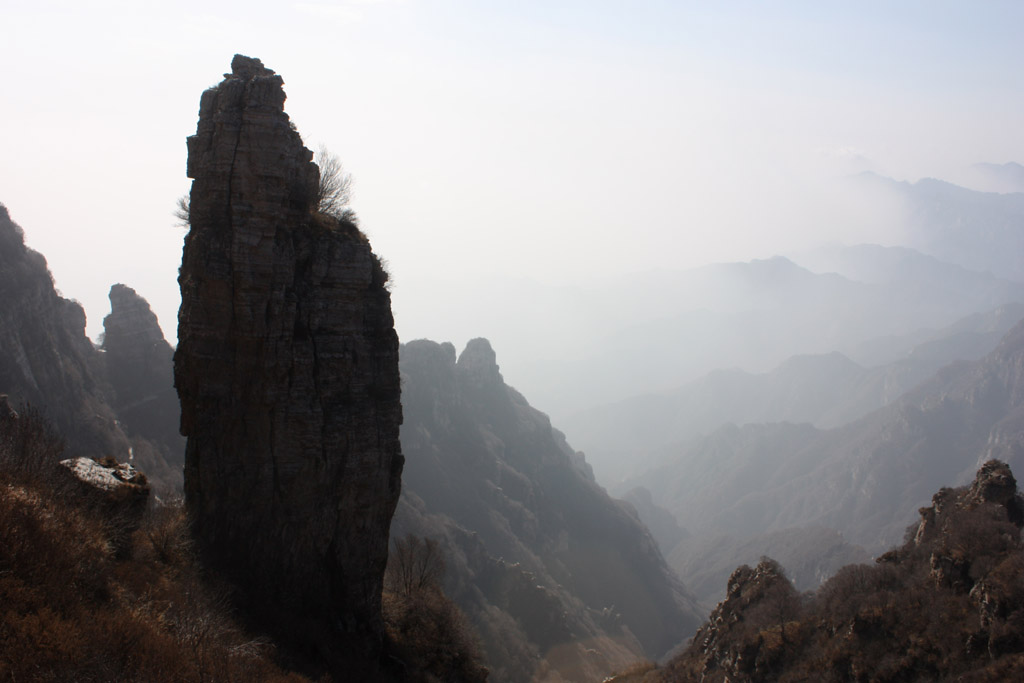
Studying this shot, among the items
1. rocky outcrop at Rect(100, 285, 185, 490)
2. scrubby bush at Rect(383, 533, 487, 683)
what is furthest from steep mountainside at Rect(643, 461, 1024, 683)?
rocky outcrop at Rect(100, 285, 185, 490)

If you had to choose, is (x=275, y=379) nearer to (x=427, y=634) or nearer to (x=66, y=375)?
(x=427, y=634)

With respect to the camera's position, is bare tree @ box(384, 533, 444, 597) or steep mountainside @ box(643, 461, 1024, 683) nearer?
steep mountainside @ box(643, 461, 1024, 683)

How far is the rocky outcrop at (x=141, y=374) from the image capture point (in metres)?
72.9

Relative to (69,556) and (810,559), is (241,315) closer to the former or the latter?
(69,556)

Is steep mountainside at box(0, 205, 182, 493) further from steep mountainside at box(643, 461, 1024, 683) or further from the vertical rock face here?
steep mountainside at box(643, 461, 1024, 683)

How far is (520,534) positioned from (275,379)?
9887 centimetres

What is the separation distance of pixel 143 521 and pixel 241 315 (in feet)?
23.8

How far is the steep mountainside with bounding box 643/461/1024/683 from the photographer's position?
2530 cm

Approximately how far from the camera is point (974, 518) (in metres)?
32.5

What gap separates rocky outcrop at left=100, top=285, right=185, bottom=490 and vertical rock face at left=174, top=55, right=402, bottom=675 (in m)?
57.1

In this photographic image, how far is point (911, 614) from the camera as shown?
29312mm

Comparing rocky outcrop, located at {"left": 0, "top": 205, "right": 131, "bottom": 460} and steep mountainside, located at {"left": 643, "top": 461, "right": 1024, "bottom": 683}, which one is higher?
rocky outcrop, located at {"left": 0, "top": 205, "right": 131, "bottom": 460}

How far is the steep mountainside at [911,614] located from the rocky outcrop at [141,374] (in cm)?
6189

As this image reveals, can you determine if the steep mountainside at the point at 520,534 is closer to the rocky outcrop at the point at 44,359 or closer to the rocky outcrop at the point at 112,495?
the rocky outcrop at the point at 44,359
